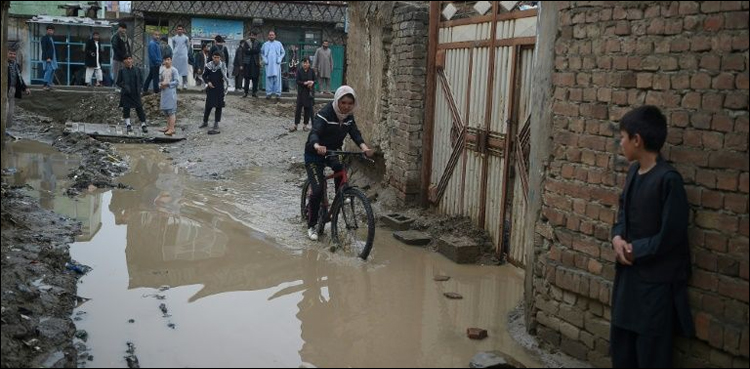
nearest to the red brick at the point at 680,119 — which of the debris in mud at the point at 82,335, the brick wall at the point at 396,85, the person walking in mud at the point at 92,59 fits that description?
the debris in mud at the point at 82,335

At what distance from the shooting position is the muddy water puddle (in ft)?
15.7

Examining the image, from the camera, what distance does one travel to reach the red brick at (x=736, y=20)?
12.2 feet

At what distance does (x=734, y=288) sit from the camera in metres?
3.74

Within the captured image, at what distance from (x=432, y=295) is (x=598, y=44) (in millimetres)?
2568

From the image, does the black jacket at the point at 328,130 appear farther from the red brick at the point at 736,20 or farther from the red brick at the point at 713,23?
the red brick at the point at 736,20

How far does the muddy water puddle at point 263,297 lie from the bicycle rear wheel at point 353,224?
217mm

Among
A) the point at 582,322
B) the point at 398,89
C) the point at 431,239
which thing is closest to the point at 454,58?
the point at 398,89

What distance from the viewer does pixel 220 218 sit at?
8773mm

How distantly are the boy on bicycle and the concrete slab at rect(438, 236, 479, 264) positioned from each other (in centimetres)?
122

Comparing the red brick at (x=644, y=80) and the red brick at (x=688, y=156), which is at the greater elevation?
the red brick at (x=644, y=80)

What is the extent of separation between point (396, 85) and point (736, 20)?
5561 millimetres

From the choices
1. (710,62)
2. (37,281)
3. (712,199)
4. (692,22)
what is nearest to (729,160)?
(712,199)

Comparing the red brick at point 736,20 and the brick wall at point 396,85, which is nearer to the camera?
the red brick at point 736,20

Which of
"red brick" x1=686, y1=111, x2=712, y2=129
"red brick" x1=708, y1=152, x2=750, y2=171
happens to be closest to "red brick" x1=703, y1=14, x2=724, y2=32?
"red brick" x1=686, y1=111, x2=712, y2=129
